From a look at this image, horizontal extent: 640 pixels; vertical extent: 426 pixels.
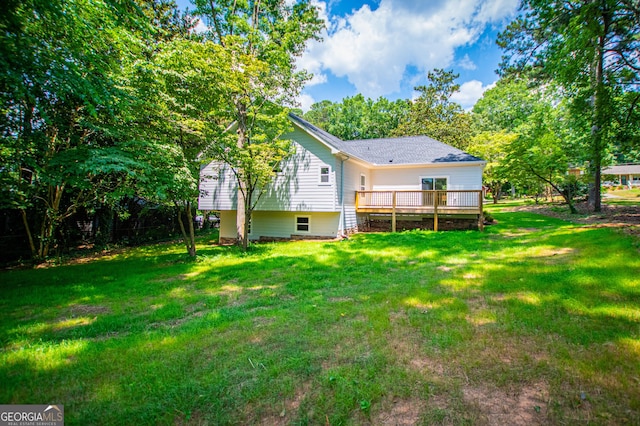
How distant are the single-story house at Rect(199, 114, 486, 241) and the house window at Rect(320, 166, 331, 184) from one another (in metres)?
0.01

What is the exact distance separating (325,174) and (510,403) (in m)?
11.6

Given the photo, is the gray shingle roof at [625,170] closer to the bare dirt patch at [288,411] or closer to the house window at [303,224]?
the house window at [303,224]

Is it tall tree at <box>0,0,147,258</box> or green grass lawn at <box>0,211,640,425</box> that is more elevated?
tall tree at <box>0,0,147,258</box>

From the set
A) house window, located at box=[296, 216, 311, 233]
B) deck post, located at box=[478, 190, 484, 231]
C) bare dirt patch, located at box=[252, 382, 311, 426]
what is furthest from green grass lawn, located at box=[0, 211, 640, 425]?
house window, located at box=[296, 216, 311, 233]

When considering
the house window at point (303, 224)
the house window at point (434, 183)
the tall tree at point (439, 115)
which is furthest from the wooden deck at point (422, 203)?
the tall tree at point (439, 115)

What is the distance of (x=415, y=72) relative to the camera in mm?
30172

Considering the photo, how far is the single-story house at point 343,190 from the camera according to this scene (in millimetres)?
13188

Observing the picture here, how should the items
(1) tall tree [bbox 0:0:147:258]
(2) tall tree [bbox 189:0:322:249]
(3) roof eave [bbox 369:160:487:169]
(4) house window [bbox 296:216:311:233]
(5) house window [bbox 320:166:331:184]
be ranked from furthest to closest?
(4) house window [bbox 296:216:311:233] < (3) roof eave [bbox 369:160:487:169] < (5) house window [bbox 320:166:331:184] < (2) tall tree [bbox 189:0:322:249] < (1) tall tree [bbox 0:0:147:258]

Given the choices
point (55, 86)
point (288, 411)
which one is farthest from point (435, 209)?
point (55, 86)

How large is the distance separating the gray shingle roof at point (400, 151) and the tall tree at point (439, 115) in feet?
41.5

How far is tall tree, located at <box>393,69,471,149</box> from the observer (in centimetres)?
2903

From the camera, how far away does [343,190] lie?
13430mm

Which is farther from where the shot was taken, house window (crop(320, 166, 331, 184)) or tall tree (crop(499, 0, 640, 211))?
house window (crop(320, 166, 331, 184))

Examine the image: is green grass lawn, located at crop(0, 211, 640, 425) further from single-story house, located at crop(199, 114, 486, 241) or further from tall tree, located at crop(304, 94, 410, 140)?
tall tree, located at crop(304, 94, 410, 140)
